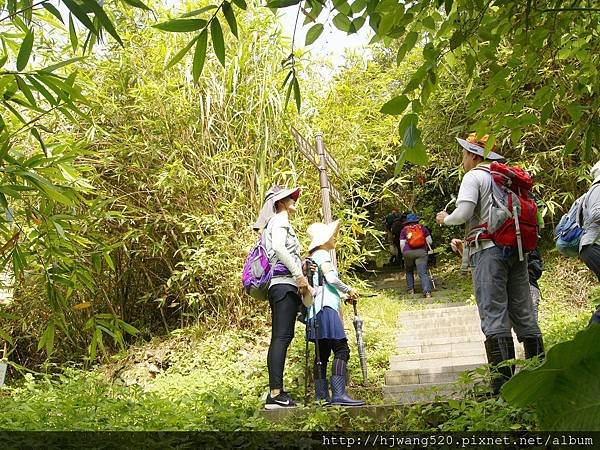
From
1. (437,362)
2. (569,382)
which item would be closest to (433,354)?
(437,362)

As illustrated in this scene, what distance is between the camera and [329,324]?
12.6ft

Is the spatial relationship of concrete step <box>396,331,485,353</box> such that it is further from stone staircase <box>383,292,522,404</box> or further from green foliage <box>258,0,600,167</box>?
green foliage <box>258,0,600,167</box>

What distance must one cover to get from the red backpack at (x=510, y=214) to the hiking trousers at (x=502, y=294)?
0.23 ft

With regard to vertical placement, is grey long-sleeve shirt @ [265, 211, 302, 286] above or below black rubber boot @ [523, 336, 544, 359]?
above

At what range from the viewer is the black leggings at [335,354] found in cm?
378

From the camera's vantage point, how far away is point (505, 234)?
3039 mm

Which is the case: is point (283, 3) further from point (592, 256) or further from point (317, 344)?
point (317, 344)

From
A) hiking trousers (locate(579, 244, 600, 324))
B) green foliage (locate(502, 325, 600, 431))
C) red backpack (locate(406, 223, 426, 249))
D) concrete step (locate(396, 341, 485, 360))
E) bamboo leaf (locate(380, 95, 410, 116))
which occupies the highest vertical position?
red backpack (locate(406, 223, 426, 249))

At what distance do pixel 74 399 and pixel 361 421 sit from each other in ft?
6.17

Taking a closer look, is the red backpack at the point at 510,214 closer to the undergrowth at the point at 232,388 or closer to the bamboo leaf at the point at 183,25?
the undergrowth at the point at 232,388

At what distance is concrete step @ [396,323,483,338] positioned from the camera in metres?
5.96

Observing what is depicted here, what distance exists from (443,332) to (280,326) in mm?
2911

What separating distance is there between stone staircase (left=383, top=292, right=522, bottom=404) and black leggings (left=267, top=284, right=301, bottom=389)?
778mm

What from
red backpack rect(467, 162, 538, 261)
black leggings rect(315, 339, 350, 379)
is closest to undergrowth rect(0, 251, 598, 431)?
black leggings rect(315, 339, 350, 379)
